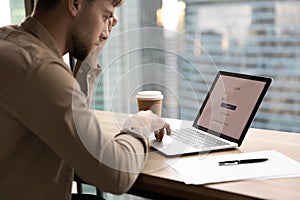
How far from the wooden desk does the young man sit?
75 millimetres

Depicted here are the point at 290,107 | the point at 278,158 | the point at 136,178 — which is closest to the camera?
the point at 136,178

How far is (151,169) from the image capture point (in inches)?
47.6

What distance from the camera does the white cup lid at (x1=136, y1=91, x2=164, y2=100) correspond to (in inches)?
59.0

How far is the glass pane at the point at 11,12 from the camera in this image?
8.80ft

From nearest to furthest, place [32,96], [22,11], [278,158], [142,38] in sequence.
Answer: [32,96] → [278,158] → [142,38] → [22,11]

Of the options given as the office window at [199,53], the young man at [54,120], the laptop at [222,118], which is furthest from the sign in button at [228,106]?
the young man at [54,120]

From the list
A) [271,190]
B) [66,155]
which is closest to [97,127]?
[66,155]

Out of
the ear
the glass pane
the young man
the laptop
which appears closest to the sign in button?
the laptop

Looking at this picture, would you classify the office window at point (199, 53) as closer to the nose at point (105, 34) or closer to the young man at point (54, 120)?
the nose at point (105, 34)

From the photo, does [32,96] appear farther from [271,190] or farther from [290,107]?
[290,107]

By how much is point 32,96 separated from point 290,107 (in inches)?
50.9

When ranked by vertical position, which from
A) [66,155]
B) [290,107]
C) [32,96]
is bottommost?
[290,107]

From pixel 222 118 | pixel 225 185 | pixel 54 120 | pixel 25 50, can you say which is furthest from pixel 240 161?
pixel 25 50

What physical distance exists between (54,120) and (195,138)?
643 mm
